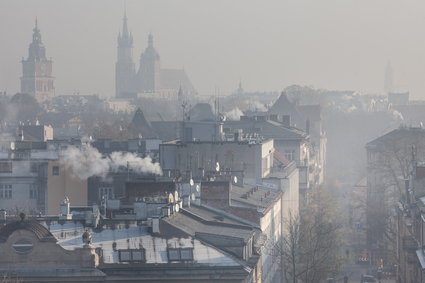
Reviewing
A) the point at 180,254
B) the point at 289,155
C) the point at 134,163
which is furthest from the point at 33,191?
the point at 289,155

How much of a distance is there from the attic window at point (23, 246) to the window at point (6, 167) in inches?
1251

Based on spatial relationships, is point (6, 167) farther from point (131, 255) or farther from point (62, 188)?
point (131, 255)

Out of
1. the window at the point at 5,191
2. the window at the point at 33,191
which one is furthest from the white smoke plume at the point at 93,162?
the window at the point at 5,191

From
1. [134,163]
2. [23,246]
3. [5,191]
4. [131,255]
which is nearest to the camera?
[23,246]

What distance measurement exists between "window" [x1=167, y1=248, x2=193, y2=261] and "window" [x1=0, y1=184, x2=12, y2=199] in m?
30.0

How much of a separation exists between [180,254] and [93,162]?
2944 centimetres

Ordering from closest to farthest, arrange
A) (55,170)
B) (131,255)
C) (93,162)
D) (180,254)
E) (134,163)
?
(131,255) → (180,254) → (134,163) → (55,170) → (93,162)

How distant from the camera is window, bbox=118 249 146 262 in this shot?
4875 centimetres

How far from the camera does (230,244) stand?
51594mm

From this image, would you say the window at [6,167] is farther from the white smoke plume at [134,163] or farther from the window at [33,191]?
the white smoke plume at [134,163]

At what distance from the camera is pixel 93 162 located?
257ft

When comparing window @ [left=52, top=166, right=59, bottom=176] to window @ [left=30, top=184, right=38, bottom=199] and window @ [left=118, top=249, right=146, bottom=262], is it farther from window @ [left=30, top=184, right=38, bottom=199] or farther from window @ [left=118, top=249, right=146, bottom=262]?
window @ [left=118, top=249, right=146, bottom=262]

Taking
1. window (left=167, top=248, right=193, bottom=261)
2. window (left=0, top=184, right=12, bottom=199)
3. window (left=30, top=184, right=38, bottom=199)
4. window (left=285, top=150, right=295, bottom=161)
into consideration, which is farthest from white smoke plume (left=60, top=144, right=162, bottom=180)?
window (left=285, top=150, right=295, bottom=161)

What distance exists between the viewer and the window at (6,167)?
79.2 m
